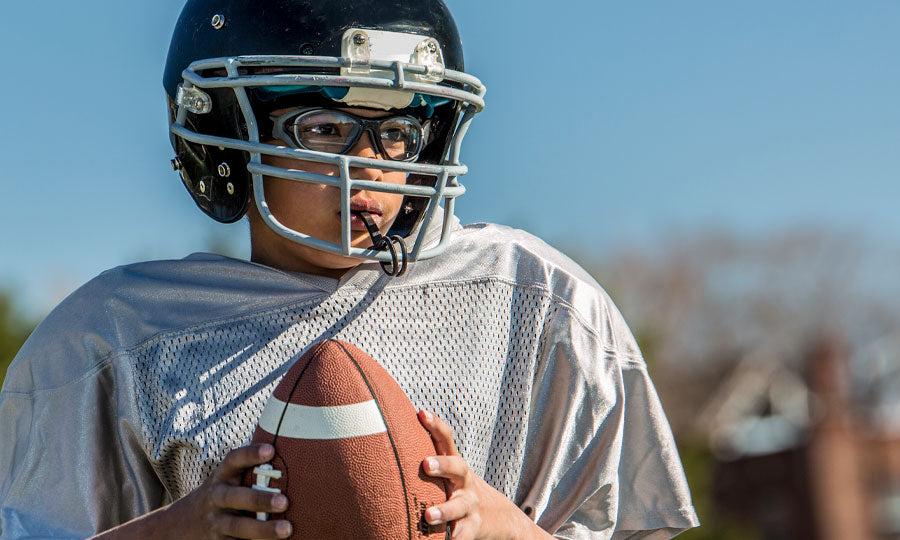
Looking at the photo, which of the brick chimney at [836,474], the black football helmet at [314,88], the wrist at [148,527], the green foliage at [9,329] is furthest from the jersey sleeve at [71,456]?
the brick chimney at [836,474]

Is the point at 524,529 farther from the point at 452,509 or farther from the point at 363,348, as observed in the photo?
the point at 363,348

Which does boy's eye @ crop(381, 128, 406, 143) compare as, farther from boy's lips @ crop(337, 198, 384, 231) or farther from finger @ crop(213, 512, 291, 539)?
finger @ crop(213, 512, 291, 539)

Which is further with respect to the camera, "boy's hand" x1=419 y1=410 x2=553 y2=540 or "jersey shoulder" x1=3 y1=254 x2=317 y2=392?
"jersey shoulder" x1=3 y1=254 x2=317 y2=392

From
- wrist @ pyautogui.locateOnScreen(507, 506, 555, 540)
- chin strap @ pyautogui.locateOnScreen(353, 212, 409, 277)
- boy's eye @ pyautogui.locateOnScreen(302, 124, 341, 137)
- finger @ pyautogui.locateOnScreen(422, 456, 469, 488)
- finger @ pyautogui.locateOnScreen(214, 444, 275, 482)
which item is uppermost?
boy's eye @ pyautogui.locateOnScreen(302, 124, 341, 137)

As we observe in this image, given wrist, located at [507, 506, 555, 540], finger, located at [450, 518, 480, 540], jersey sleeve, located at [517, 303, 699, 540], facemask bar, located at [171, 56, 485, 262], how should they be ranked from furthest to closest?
jersey sleeve, located at [517, 303, 699, 540] < facemask bar, located at [171, 56, 485, 262] < wrist, located at [507, 506, 555, 540] < finger, located at [450, 518, 480, 540]

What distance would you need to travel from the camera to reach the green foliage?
7.48 metres

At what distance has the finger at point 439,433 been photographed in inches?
92.4

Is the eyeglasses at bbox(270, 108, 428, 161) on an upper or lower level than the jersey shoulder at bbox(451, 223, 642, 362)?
upper

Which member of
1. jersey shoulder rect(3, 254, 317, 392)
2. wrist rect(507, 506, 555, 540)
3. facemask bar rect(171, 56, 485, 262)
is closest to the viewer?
wrist rect(507, 506, 555, 540)

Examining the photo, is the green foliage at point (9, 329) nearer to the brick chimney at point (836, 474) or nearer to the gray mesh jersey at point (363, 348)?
the gray mesh jersey at point (363, 348)

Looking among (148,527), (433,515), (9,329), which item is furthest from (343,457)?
(9,329)

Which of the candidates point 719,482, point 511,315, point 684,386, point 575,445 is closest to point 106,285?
point 511,315

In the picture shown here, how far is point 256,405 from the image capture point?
8.45 ft

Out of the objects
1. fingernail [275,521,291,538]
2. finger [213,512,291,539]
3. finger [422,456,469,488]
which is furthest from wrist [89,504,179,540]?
finger [422,456,469,488]
